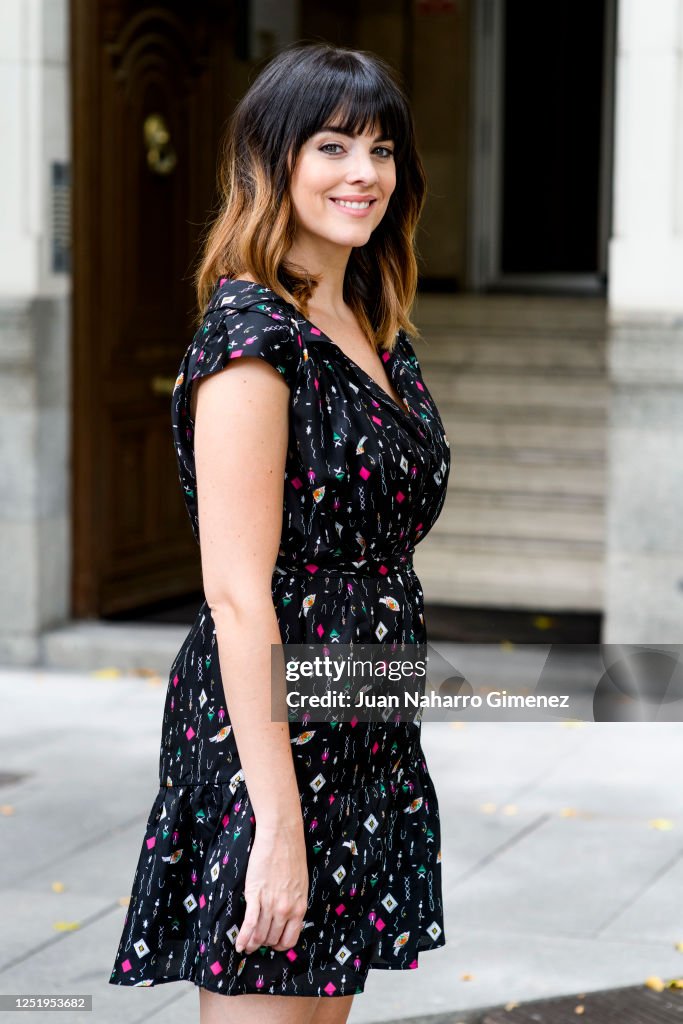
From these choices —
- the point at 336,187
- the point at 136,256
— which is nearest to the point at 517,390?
the point at 136,256

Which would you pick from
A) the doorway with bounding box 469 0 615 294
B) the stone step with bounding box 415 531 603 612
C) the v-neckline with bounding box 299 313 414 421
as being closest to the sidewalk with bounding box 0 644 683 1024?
the v-neckline with bounding box 299 313 414 421

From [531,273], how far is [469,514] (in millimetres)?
5498

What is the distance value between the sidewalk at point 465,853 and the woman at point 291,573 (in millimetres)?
1640

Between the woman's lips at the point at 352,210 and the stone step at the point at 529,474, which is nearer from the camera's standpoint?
the woman's lips at the point at 352,210

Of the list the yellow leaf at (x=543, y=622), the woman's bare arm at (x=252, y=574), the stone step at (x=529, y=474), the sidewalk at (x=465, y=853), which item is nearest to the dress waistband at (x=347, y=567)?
the woman's bare arm at (x=252, y=574)

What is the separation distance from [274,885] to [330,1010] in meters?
0.37

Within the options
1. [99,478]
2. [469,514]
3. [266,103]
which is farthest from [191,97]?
[266,103]

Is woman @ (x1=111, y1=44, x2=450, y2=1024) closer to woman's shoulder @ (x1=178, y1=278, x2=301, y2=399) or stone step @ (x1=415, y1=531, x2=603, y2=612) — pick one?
woman's shoulder @ (x1=178, y1=278, x2=301, y2=399)

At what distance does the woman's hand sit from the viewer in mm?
2342

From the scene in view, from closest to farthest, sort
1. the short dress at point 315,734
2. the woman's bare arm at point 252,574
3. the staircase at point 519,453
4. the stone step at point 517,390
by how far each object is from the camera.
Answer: the woman's bare arm at point 252,574, the short dress at point 315,734, the staircase at point 519,453, the stone step at point 517,390

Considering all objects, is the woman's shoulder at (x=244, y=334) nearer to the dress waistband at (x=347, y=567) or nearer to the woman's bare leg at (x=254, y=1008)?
the dress waistband at (x=347, y=567)

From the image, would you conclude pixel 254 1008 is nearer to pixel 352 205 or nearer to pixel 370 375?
pixel 370 375

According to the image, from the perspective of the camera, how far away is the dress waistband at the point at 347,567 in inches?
96.9

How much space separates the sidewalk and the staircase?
230cm
